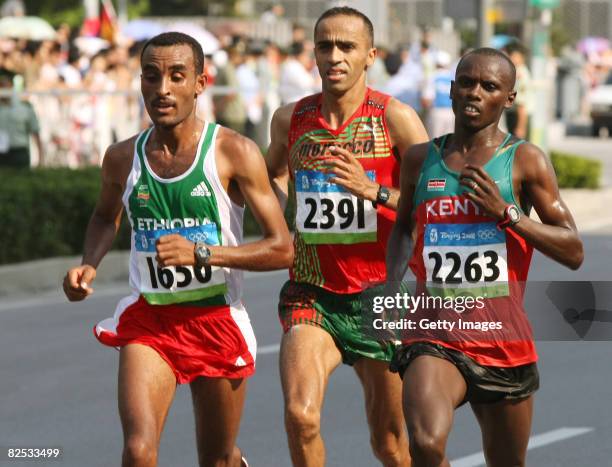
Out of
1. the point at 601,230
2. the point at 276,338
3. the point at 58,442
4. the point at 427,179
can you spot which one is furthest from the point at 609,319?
the point at 601,230

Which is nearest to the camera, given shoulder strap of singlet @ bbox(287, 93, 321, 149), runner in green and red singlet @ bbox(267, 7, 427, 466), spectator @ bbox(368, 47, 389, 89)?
runner in green and red singlet @ bbox(267, 7, 427, 466)

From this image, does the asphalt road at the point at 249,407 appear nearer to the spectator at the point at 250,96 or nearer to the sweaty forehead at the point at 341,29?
the sweaty forehead at the point at 341,29

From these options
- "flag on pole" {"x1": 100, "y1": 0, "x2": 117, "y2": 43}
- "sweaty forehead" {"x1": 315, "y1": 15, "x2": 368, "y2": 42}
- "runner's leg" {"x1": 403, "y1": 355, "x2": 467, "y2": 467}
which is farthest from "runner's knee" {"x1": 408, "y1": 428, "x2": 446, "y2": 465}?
"flag on pole" {"x1": 100, "y1": 0, "x2": 117, "y2": 43}

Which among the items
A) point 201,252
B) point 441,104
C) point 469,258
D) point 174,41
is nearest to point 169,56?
point 174,41

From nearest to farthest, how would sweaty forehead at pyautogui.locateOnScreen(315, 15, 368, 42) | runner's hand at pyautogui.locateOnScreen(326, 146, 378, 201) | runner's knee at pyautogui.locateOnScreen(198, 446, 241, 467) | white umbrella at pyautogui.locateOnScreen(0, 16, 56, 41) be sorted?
runner's knee at pyautogui.locateOnScreen(198, 446, 241, 467), runner's hand at pyautogui.locateOnScreen(326, 146, 378, 201), sweaty forehead at pyautogui.locateOnScreen(315, 15, 368, 42), white umbrella at pyautogui.locateOnScreen(0, 16, 56, 41)

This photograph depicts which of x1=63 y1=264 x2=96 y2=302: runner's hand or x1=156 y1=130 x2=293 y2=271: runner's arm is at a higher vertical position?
x1=156 y1=130 x2=293 y2=271: runner's arm

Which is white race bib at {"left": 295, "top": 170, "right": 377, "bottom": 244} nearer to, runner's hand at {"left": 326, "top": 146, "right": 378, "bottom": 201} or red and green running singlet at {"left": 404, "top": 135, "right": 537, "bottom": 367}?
runner's hand at {"left": 326, "top": 146, "right": 378, "bottom": 201}

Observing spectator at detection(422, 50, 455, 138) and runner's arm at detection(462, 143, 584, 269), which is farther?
spectator at detection(422, 50, 455, 138)

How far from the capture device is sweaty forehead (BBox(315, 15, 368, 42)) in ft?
23.1

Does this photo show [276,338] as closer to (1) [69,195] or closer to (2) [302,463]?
(1) [69,195]

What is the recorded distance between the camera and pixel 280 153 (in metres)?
7.26

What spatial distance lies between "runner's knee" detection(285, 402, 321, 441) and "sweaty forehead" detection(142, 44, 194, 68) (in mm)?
1358

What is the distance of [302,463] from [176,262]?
43.6 inches

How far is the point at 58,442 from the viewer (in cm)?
846
